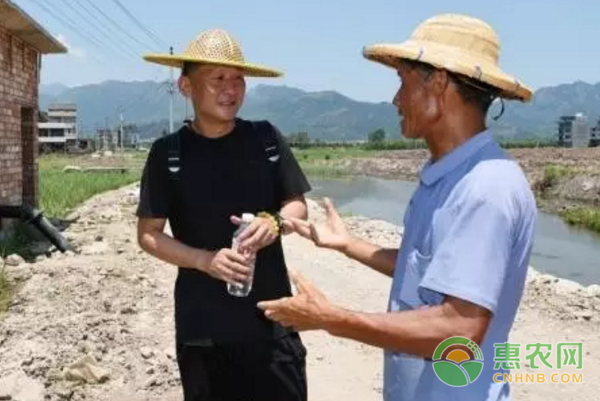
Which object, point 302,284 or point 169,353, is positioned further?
point 169,353

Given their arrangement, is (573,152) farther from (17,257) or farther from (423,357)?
(423,357)

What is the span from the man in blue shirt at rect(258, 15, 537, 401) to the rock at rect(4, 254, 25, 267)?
817 cm

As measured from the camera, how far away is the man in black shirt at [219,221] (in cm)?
283

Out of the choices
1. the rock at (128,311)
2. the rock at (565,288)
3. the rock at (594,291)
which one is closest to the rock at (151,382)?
the rock at (128,311)

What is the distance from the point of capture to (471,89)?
1.95 m

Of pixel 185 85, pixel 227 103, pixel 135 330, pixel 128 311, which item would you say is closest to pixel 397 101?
pixel 227 103

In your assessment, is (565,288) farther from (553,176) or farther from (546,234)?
(553,176)

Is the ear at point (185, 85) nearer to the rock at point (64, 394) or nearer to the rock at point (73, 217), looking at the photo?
the rock at point (64, 394)

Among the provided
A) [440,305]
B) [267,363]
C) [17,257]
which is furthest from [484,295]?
[17,257]

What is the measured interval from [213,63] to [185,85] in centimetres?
19

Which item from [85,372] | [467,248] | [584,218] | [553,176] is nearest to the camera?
[467,248]

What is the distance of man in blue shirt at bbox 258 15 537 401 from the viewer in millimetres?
1737

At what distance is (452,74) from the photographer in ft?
6.35

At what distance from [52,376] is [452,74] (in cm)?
452
